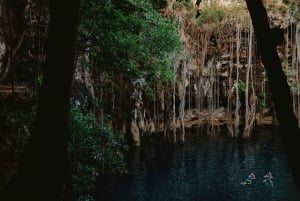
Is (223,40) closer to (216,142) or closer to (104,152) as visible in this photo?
(216,142)

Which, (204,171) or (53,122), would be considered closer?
(53,122)

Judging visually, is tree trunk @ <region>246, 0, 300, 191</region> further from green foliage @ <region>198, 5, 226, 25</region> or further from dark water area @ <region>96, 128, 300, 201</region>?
green foliage @ <region>198, 5, 226, 25</region>

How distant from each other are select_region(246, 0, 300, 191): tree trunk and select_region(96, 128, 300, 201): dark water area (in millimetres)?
11828

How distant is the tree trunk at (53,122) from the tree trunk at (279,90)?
118 cm

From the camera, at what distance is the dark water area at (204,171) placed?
44.3 ft

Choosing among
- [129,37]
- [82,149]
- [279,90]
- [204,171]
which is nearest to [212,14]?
[204,171]

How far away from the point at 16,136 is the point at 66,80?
5522 mm

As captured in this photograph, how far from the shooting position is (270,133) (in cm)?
2589

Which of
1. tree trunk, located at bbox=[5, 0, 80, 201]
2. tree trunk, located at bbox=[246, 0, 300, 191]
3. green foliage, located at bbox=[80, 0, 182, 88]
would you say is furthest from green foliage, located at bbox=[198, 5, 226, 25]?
tree trunk, located at bbox=[246, 0, 300, 191]

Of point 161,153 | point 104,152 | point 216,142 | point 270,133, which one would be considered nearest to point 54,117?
point 104,152

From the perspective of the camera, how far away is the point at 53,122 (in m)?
2.56

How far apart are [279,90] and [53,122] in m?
1.56

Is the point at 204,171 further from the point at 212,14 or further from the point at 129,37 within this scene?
the point at 212,14

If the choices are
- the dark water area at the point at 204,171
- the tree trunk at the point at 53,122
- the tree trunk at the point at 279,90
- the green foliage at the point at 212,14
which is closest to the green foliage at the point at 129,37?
the dark water area at the point at 204,171
